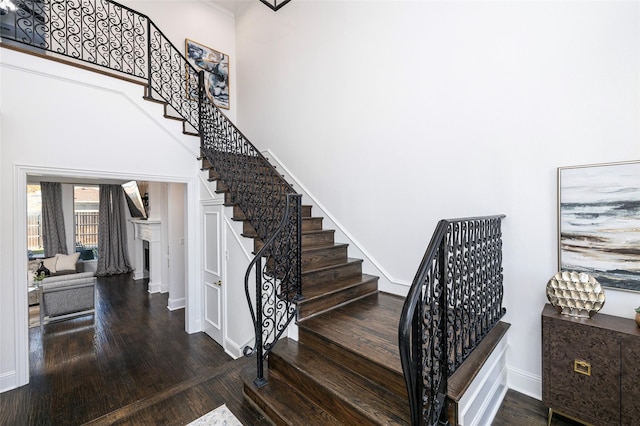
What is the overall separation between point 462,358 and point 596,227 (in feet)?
4.61

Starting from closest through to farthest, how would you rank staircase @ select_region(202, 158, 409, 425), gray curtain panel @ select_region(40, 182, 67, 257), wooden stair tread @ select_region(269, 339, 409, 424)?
1. wooden stair tread @ select_region(269, 339, 409, 424)
2. staircase @ select_region(202, 158, 409, 425)
3. gray curtain panel @ select_region(40, 182, 67, 257)

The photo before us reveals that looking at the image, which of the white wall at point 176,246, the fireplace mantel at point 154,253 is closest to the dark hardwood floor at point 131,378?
the white wall at point 176,246

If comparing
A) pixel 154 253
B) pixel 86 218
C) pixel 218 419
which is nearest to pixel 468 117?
pixel 218 419

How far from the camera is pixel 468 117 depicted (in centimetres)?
264

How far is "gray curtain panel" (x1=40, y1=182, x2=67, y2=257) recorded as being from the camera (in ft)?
24.5

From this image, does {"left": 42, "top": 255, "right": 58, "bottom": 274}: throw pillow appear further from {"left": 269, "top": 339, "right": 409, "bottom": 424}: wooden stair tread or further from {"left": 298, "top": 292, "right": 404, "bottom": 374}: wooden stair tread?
{"left": 298, "top": 292, "right": 404, "bottom": 374}: wooden stair tread

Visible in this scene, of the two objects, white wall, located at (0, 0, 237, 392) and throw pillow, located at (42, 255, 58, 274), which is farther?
throw pillow, located at (42, 255, 58, 274)

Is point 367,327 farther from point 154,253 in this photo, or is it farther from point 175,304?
point 154,253

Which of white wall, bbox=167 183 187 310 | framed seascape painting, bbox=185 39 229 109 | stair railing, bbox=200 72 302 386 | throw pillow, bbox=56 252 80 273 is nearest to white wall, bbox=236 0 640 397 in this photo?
stair railing, bbox=200 72 302 386

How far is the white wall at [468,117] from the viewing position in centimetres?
202

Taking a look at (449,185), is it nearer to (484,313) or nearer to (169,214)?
(484,313)

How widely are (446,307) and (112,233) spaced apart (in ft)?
32.7

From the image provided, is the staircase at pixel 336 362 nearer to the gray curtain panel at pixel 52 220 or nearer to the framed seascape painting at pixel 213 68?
the framed seascape painting at pixel 213 68

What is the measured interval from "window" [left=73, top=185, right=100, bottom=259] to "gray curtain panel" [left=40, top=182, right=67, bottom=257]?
0.57 meters
